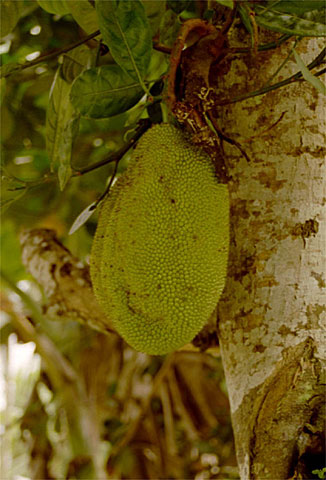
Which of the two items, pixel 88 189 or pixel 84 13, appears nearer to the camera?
pixel 84 13

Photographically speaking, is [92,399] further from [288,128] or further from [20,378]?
[288,128]

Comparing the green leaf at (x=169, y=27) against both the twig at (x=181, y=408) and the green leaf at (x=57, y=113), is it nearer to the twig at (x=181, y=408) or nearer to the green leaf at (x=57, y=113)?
the green leaf at (x=57, y=113)

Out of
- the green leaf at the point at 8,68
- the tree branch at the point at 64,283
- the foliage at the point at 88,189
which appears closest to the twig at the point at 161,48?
the foliage at the point at 88,189

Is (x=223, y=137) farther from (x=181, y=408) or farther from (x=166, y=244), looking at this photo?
(x=181, y=408)

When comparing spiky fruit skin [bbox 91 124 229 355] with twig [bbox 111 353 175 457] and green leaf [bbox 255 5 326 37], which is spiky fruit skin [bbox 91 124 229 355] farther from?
twig [bbox 111 353 175 457]

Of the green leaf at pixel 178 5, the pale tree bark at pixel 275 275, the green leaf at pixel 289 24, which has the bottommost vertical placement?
the pale tree bark at pixel 275 275

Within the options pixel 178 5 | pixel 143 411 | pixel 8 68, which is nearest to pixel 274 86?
pixel 178 5

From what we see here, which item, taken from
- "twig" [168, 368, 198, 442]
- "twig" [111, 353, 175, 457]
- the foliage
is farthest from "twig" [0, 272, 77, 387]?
"twig" [168, 368, 198, 442]
